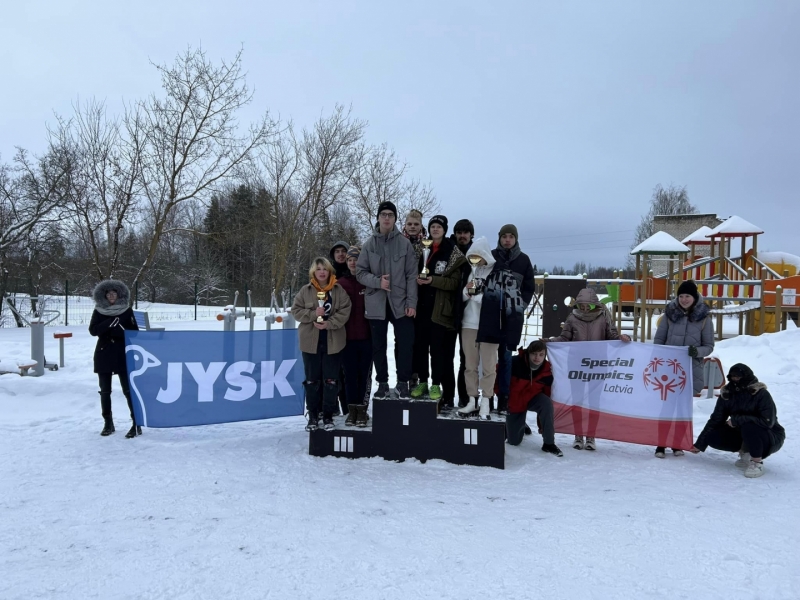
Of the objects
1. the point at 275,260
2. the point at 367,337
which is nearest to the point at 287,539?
the point at 367,337

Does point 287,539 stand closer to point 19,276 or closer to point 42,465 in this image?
point 42,465

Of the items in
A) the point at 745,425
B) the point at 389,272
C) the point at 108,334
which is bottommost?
the point at 745,425

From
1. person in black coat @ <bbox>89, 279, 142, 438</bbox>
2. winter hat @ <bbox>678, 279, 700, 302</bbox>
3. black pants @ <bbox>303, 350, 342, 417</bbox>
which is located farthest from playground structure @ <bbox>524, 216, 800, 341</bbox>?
person in black coat @ <bbox>89, 279, 142, 438</bbox>

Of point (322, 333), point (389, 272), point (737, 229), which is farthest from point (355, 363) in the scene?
point (737, 229)

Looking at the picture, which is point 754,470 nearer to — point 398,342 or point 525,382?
point 525,382

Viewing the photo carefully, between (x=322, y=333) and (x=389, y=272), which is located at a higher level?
(x=389, y=272)

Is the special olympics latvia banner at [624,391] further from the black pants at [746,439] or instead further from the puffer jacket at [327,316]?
the puffer jacket at [327,316]

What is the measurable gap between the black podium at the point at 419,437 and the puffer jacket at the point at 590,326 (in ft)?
5.25

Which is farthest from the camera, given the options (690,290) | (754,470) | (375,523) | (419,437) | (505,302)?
(690,290)

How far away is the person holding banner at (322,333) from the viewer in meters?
5.32

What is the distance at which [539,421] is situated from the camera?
223 inches

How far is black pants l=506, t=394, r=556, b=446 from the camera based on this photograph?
5477mm

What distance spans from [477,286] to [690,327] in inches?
101

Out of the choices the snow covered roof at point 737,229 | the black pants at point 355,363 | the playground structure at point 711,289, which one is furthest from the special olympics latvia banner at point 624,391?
the snow covered roof at point 737,229
